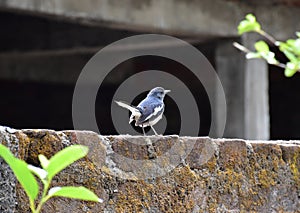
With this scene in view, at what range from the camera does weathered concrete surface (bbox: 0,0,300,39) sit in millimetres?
7113

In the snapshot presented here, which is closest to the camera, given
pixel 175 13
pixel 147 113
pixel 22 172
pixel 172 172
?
pixel 22 172

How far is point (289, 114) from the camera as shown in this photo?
14.1 m

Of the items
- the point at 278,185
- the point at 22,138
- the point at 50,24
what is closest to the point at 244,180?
the point at 278,185

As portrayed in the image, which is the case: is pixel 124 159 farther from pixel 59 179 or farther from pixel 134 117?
pixel 134 117

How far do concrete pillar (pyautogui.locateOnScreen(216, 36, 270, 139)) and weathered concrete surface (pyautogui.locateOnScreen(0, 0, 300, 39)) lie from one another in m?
0.36

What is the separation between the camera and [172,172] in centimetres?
248

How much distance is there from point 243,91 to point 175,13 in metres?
1.41

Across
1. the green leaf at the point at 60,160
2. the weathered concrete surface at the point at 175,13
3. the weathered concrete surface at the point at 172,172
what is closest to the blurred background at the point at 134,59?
the weathered concrete surface at the point at 175,13

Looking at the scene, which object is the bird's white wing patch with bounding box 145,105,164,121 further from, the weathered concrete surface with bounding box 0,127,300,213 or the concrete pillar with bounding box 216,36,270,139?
the concrete pillar with bounding box 216,36,270,139

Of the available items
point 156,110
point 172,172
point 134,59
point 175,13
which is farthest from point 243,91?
point 172,172

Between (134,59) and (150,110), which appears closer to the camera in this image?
(150,110)

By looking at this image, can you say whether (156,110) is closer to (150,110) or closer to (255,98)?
(150,110)

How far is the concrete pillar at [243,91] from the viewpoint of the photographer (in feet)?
28.6

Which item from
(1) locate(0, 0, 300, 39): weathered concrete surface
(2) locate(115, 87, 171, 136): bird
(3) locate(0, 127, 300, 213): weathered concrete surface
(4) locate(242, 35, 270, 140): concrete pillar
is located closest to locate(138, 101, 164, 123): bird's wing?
(2) locate(115, 87, 171, 136): bird
